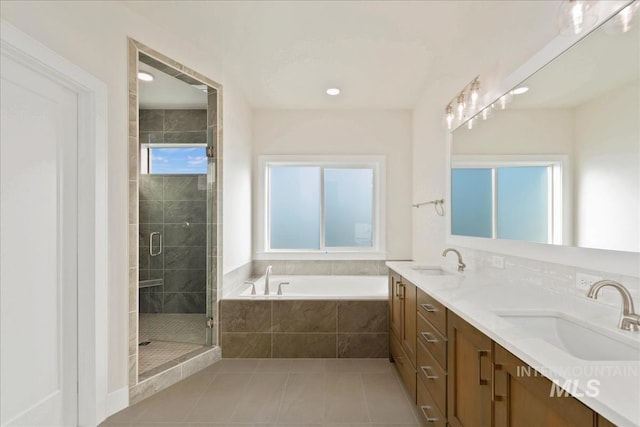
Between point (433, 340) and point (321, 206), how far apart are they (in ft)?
8.28

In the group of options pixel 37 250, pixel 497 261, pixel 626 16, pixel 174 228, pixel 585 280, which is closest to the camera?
pixel 626 16

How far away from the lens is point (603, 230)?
3.93 feet

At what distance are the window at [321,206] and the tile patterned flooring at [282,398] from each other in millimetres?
1576

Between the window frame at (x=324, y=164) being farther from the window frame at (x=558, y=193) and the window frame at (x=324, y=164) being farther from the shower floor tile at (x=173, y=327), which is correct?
the window frame at (x=558, y=193)

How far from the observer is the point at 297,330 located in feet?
9.12

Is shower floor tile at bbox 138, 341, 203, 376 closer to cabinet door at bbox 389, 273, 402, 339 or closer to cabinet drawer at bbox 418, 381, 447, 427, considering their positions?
cabinet door at bbox 389, 273, 402, 339

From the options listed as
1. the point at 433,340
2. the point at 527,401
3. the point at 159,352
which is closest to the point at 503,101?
the point at 433,340

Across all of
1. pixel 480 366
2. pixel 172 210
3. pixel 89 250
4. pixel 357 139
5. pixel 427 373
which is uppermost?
pixel 357 139

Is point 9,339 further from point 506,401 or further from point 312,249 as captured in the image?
point 312,249

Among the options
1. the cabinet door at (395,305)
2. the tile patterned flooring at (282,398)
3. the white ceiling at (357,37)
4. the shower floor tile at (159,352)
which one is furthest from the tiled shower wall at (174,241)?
the cabinet door at (395,305)

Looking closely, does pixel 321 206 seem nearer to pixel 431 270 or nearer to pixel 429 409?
pixel 431 270

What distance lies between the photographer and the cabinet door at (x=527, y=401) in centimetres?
74

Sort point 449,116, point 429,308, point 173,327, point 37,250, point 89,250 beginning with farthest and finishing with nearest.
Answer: point 173,327 < point 449,116 < point 89,250 < point 429,308 < point 37,250

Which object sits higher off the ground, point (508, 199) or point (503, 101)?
point (503, 101)
